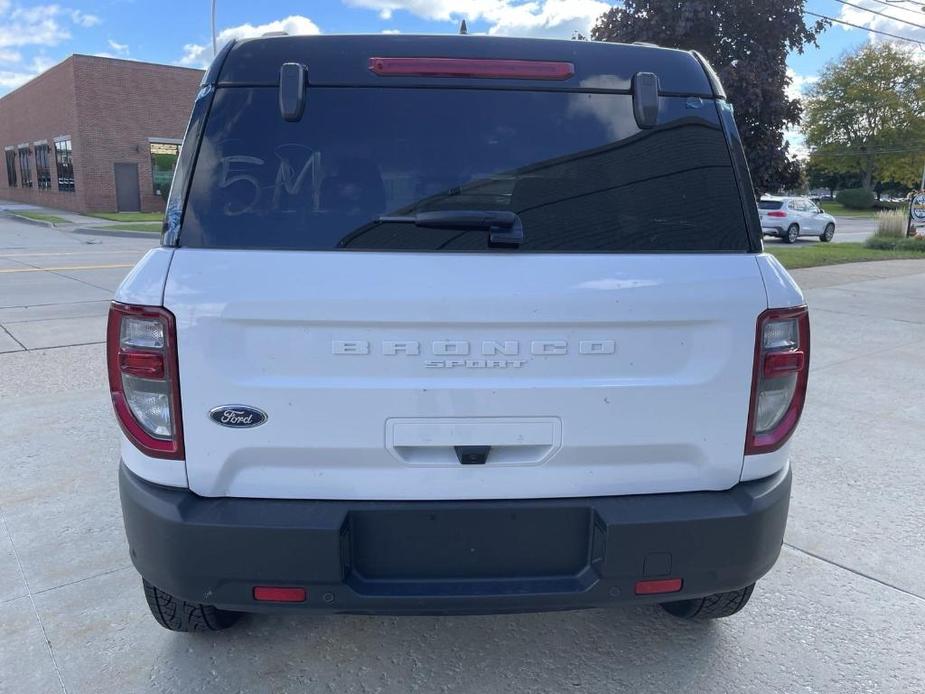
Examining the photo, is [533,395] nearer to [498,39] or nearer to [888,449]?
[498,39]

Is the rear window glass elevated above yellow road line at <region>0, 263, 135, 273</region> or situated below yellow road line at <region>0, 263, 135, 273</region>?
above

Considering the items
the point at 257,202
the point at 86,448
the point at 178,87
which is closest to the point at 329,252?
the point at 257,202

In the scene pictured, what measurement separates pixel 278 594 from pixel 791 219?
26728 millimetres

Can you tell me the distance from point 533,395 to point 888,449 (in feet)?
13.0

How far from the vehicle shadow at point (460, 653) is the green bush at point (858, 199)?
213ft

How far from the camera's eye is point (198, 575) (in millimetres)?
2049

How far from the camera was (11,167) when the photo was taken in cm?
4544

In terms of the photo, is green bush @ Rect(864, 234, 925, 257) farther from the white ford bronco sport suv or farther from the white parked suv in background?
the white ford bronco sport suv

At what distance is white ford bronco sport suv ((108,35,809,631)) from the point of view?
2.00 m

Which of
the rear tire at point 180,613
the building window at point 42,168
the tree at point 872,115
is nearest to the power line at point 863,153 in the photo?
the tree at point 872,115

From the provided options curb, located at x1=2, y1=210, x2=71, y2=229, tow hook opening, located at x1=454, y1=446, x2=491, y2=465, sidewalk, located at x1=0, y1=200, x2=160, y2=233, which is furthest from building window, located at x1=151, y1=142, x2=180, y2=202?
tow hook opening, located at x1=454, y1=446, x2=491, y2=465

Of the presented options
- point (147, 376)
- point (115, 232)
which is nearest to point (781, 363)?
point (147, 376)

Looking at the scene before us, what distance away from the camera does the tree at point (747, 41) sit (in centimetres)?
1008

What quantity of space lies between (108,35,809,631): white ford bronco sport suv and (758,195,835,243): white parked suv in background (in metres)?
24.9
